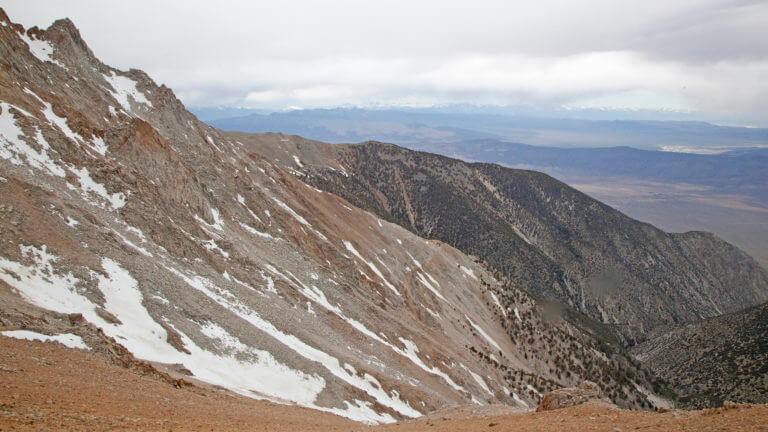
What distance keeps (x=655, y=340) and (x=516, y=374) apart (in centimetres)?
7599

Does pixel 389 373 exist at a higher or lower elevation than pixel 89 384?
lower

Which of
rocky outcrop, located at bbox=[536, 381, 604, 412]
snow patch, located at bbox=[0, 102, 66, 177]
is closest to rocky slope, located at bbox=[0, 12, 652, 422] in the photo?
snow patch, located at bbox=[0, 102, 66, 177]

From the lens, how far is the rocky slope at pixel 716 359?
7281cm

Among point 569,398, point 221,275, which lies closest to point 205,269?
point 221,275

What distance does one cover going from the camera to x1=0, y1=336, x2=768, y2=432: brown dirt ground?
14.1 m

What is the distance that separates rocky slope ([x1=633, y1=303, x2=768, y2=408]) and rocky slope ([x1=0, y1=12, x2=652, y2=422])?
13704 mm

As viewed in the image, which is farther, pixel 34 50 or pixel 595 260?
pixel 595 260

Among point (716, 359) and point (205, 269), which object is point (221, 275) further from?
point (716, 359)

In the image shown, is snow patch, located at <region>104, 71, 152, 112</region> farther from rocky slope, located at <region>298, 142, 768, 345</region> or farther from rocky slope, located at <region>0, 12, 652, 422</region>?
rocky slope, located at <region>298, 142, 768, 345</region>

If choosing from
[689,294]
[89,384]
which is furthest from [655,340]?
[89,384]

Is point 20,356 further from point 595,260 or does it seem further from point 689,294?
point 689,294

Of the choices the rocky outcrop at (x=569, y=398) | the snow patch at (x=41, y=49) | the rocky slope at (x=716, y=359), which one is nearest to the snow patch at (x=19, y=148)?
the snow patch at (x=41, y=49)

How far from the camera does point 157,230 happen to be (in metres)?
41.5

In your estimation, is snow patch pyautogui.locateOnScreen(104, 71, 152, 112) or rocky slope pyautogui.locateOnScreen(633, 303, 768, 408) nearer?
snow patch pyautogui.locateOnScreen(104, 71, 152, 112)
